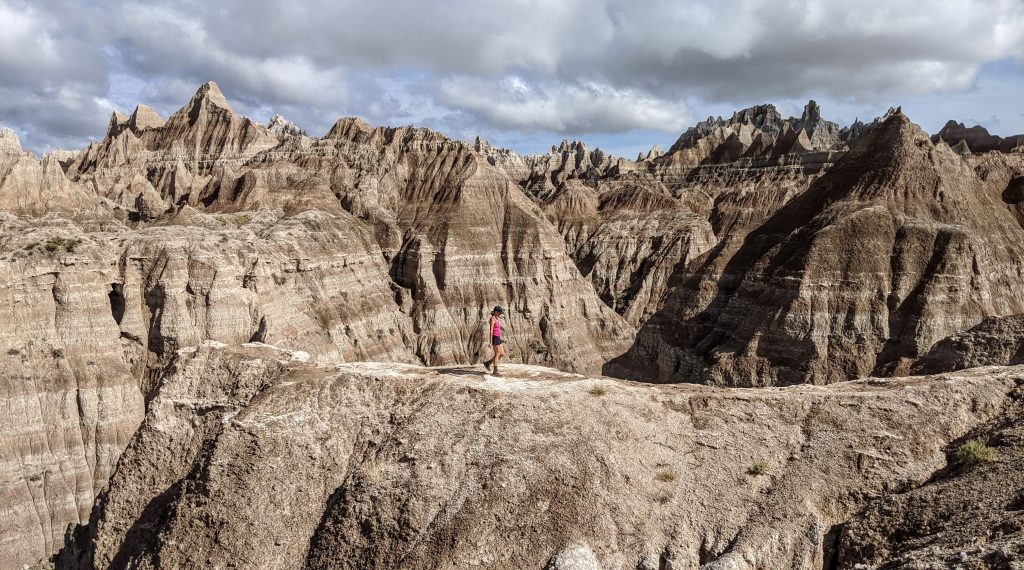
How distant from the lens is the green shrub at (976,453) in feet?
42.8

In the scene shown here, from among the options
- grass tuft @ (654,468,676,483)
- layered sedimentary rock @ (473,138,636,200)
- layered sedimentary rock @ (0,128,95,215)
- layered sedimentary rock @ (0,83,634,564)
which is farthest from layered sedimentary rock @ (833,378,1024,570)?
layered sedimentary rock @ (473,138,636,200)

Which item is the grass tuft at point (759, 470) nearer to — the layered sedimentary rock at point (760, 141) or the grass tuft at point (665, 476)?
the grass tuft at point (665, 476)

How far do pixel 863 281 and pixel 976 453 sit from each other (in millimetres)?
29402

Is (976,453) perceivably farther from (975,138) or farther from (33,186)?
(975,138)

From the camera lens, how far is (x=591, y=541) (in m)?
13.1

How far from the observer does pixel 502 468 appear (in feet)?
47.8

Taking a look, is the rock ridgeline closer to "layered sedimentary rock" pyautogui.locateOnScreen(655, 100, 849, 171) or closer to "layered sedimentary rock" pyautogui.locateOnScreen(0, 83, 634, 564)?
"layered sedimentary rock" pyautogui.locateOnScreen(0, 83, 634, 564)

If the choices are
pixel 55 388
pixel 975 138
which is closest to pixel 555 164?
pixel 975 138

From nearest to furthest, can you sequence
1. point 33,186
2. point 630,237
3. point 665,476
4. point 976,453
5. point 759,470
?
point 976,453 < point 759,470 < point 665,476 < point 33,186 < point 630,237

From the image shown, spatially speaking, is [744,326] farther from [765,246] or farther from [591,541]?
[591,541]

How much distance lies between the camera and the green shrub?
1304 cm

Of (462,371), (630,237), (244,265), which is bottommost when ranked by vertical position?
(462,371)

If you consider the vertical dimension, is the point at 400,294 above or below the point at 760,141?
below

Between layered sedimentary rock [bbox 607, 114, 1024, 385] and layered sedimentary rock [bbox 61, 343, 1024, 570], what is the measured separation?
2193 cm
